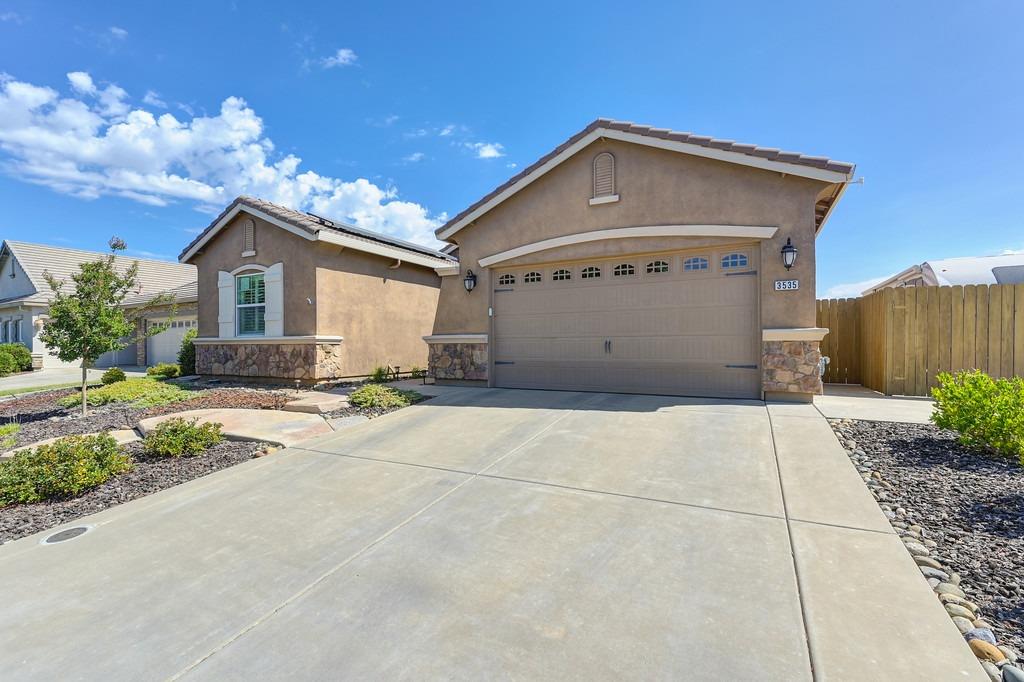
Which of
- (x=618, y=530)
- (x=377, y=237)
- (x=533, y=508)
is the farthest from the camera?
(x=377, y=237)

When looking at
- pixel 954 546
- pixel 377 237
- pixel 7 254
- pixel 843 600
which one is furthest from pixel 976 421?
pixel 7 254

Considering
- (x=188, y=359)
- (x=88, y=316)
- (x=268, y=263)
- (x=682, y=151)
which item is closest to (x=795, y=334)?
(x=682, y=151)

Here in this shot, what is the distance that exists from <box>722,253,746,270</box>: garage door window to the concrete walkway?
2.53m

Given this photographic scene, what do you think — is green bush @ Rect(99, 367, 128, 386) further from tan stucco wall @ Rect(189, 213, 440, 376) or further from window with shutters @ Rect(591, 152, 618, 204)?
window with shutters @ Rect(591, 152, 618, 204)

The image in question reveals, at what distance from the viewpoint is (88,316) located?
8.02 meters

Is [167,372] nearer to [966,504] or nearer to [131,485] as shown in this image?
[131,485]

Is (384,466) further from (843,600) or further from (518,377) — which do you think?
(518,377)

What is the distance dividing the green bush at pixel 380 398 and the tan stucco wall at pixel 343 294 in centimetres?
373

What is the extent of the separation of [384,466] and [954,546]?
179 inches

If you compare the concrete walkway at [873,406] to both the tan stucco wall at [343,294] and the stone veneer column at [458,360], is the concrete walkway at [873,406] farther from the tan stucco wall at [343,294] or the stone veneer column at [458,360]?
the tan stucco wall at [343,294]

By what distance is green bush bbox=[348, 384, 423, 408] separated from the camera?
24.4ft

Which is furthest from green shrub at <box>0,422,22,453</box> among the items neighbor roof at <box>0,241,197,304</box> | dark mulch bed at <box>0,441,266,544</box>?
neighbor roof at <box>0,241,197,304</box>

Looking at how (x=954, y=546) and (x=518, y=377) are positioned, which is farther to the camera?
(x=518, y=377)

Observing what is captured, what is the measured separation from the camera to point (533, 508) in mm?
3443
